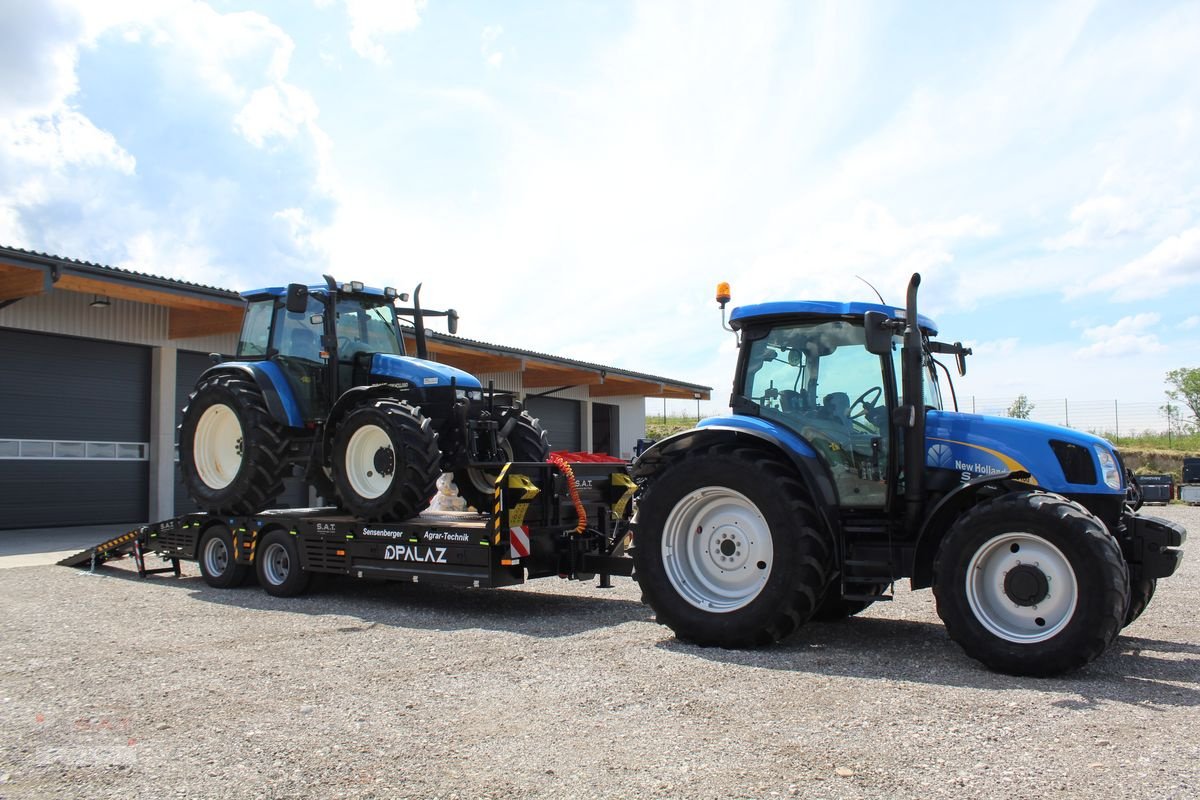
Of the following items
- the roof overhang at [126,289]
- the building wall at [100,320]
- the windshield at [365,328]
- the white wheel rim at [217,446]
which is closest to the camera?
the windshield at [365,328]

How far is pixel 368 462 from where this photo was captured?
908 centimetres

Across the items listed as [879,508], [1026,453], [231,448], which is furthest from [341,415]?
[1026,453]

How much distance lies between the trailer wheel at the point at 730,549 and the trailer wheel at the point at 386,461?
2.39 m

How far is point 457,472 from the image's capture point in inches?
372

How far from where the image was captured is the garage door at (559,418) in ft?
89.2

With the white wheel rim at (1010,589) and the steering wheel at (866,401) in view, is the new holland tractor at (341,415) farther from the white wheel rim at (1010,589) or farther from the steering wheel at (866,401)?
the white wheel rim at (1010,589)

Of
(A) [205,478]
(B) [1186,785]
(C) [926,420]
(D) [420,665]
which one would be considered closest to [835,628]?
(C) [926,420]

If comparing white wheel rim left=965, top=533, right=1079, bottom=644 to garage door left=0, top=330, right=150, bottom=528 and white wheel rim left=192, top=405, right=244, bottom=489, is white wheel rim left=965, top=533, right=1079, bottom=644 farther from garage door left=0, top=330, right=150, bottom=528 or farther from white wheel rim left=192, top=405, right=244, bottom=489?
garage door left=0, top=330, right=150, bottom=528

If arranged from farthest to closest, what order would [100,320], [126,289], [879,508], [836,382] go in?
[100,320] < [126,289] < [836,382] < [879,508]

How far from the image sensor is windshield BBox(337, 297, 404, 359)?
993 centimetres

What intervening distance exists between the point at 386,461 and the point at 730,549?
3.56 metres

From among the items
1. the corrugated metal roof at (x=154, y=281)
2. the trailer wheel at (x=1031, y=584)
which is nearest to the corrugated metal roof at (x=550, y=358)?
the corrugated metal roof at (x=154, y=281)

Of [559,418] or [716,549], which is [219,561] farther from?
[559,418]

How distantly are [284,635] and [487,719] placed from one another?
3.05 m
